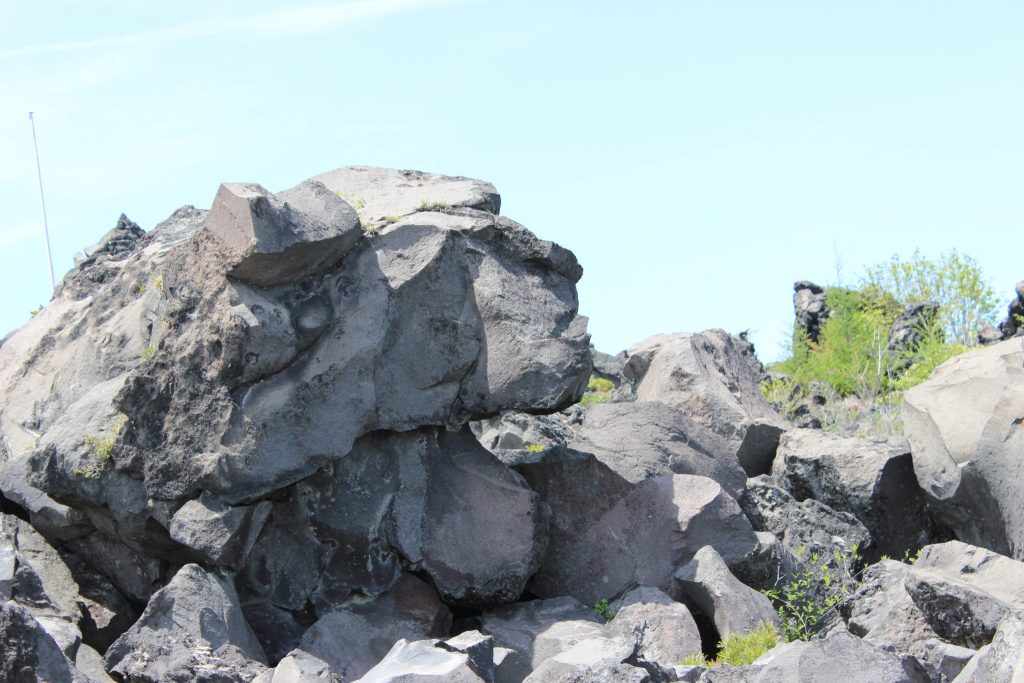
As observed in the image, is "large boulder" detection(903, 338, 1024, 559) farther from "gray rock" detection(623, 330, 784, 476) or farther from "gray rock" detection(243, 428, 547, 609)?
"gray rock" detection(243, 428, 547, 609)

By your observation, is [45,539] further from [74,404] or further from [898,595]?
[898,595]

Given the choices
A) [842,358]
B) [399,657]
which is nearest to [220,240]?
[399,657]

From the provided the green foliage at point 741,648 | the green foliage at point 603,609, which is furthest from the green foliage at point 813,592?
the green foliage at point 603,609

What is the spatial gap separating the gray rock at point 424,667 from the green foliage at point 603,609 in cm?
241

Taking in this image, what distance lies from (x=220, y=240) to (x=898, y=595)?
16.1ft

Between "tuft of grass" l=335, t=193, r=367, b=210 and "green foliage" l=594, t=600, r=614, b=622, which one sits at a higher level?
"tuft of grass" l=335, t=193, r=367, b=210

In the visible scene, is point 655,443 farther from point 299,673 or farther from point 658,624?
point 299,673

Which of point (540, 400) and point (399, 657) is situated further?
point (540, 400)

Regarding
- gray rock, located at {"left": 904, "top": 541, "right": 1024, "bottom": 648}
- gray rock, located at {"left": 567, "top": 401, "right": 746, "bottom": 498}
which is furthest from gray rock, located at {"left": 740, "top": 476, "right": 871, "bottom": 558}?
gray rock, located at {"left": 904, "top": 541, "right": 1024, "bottom": 648}

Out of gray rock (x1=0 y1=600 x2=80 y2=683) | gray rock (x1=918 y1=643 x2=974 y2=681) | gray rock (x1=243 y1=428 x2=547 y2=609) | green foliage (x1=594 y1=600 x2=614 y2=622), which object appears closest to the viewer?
gray rock (x1=0 y1=600 x2=80 y2=683)

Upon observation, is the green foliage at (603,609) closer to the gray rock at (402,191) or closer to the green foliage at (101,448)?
the gray rock at (402,191)

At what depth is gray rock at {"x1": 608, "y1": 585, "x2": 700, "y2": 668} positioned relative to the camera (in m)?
8.39

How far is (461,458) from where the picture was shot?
9.23 meters

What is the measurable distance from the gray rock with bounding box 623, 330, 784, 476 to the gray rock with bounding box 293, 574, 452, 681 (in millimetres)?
3907
